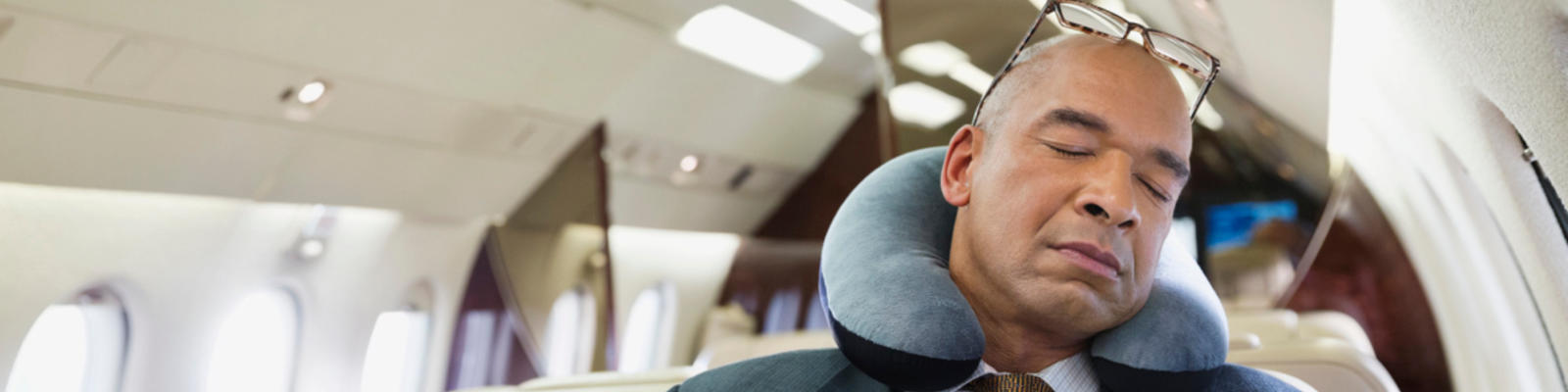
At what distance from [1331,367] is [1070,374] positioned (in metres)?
0.56

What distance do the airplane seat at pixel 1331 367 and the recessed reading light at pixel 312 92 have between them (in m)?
2.17

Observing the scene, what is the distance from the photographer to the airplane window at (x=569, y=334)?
13.7 ft

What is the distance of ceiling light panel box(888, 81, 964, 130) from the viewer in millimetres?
3402

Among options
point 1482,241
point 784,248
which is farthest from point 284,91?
point 784,248

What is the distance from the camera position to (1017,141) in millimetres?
1268

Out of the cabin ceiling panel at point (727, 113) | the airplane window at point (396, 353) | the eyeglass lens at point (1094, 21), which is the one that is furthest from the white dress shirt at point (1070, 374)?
the cabin ceiling panel at point (727, 113)

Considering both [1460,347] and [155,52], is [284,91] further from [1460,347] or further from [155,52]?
[1460,347]

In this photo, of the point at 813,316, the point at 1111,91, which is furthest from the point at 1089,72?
the point at 813,316

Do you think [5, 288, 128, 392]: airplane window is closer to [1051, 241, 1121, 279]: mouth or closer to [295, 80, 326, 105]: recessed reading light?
[295, 80, 326, 105]: recessed reading light

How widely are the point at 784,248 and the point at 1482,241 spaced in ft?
11.5

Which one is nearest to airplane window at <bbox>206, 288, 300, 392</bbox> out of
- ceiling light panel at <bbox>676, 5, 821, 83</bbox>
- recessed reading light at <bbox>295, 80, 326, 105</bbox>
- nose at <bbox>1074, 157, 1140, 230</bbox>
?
recessed reading light at <bbox>295, 80, 326, 105</bbox>

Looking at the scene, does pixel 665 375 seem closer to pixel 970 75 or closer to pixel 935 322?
pixel 935 322

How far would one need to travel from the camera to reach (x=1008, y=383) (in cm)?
123

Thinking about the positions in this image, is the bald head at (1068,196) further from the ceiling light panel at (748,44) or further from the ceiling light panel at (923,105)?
the ceiling light panel at (748,44)
